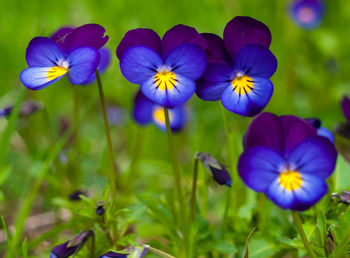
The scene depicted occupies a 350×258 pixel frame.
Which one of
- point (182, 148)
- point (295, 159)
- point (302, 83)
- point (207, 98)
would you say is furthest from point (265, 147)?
point (302, 83)

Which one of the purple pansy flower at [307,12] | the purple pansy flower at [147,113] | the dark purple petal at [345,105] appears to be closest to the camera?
the dark purple petal at [345,105]

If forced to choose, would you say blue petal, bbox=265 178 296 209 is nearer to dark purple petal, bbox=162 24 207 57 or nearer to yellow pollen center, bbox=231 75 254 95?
yellow pollen center, bbox=231 75 254 95

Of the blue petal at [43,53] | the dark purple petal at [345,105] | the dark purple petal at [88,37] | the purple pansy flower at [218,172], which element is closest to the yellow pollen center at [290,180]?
the purple pansy flower at [218,172]

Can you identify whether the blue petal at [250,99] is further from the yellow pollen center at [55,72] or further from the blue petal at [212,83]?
the yellow pollen center at [55,72]

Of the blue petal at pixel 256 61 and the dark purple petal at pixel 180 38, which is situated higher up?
the dark purple petal at pixel 180 38

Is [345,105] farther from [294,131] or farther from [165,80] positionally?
[165,80]

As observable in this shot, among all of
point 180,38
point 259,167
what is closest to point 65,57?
point 180,38

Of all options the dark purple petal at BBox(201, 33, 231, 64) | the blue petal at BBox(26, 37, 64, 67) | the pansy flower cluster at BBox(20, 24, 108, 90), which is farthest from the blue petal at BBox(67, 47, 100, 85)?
the dark purple petal at BBox(201, 33, 231, 64)

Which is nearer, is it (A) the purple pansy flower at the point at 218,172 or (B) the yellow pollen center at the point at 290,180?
(B) the yellow pollen center at the point at 290,180
